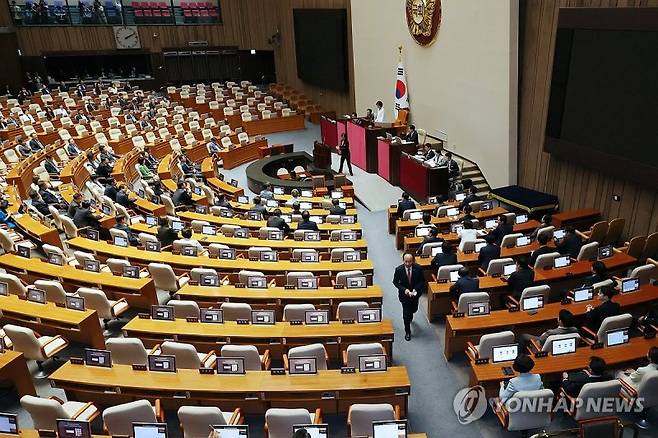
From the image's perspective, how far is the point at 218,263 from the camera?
9.04m

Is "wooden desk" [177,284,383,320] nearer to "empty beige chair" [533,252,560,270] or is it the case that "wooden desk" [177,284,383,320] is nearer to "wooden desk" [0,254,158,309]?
"wooden desk" [0,254,158,309]

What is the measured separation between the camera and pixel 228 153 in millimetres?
Answer: 19078

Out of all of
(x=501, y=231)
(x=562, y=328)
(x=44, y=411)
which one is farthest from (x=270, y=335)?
(x=501, y=231)

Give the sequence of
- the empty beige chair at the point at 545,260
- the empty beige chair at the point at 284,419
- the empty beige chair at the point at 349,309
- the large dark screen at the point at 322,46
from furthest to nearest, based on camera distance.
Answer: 1. the large dark screen at the point at 322,46
2. the empty beige chair at the point at 545,260
3. the empty beige chair at the point at 349,309
4. the empty beige chair at the point at 284,419

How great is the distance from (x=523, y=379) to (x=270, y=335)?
313 cm

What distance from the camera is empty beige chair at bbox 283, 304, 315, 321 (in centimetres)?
703

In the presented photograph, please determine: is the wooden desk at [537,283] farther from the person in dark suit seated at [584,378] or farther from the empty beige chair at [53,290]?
the empty beige chair at [53,290]

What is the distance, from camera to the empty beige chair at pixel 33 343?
21.3 ft

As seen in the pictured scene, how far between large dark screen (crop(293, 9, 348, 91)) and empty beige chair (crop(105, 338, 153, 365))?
1839cm

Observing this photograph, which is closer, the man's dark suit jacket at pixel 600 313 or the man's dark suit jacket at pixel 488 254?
the man's dark suit jacket at pixel 600 313

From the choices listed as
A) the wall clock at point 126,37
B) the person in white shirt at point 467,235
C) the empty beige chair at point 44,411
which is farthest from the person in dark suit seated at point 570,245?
the wall clock at point 126,37

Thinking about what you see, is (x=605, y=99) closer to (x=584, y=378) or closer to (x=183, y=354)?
(x=584, y=378)

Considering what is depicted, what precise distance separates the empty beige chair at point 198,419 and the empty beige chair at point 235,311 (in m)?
2.10

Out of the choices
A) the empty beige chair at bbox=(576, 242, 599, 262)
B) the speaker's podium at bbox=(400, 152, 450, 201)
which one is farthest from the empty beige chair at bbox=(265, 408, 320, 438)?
the speaker's podium at bbox=(400, 152, 450, 201)
